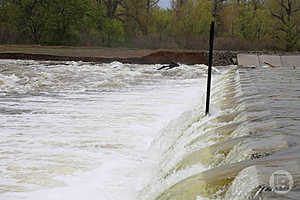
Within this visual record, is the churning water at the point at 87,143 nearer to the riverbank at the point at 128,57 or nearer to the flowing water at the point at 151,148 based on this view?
the flowing water at the point at 151,148

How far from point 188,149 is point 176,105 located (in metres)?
3.69

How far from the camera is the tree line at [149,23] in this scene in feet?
89.8

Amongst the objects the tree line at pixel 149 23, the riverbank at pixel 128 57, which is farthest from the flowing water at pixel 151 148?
the tree line at pixel 149 23

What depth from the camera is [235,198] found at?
183cm

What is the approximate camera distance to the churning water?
3041mm

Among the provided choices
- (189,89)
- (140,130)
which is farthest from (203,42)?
(140,130)

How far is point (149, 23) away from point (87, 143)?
33923mm
